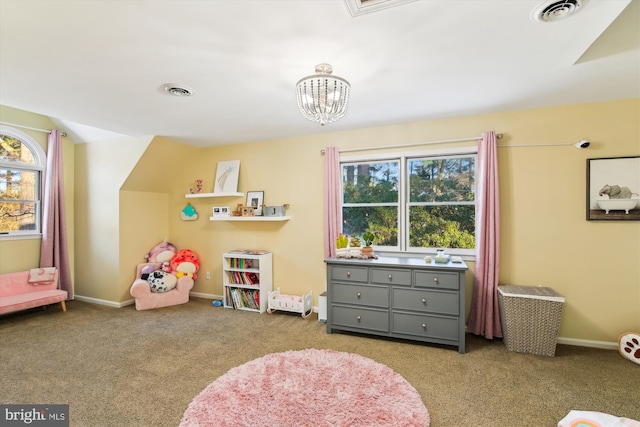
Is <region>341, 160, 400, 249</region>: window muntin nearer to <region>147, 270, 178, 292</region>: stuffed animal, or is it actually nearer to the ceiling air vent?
the ceiling air vent

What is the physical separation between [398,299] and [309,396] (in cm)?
134

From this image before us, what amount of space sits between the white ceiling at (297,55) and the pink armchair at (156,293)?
227 cm

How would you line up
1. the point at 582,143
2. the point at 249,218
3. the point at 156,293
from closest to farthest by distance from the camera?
the point at 582,143 < the point at 249,218 < the point at 156,293

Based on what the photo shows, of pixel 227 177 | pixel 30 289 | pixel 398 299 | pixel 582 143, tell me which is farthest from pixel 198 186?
pixel 582 143

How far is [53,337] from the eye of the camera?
3.24 metres

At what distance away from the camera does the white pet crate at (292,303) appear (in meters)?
3.87

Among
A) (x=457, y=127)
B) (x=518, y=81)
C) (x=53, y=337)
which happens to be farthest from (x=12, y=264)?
(x=518, y=81)

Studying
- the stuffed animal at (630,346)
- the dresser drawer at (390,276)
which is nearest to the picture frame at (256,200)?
the dresser drawer at (390,276)

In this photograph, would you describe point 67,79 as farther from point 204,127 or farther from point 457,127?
point 457,127

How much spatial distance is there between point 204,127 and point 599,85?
4.00 m

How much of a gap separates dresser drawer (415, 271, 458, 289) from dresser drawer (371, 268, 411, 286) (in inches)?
4.2

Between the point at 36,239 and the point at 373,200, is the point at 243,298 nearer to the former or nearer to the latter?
the point at 373,200

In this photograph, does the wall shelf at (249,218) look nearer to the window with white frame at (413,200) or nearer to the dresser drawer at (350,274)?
the window with white frame at (413,200)

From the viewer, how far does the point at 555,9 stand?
1.56 metres
